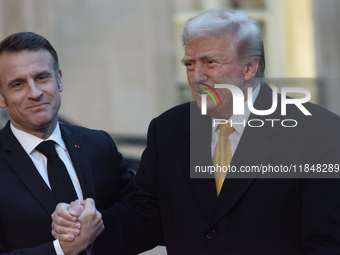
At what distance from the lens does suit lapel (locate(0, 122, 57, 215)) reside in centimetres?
217

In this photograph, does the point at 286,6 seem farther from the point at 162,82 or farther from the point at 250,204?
the point at 250,204

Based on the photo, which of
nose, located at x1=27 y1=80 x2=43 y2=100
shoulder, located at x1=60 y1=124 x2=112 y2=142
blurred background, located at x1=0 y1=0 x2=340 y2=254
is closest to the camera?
nose, located at x1=27 y1=80 x2=43 y2=100

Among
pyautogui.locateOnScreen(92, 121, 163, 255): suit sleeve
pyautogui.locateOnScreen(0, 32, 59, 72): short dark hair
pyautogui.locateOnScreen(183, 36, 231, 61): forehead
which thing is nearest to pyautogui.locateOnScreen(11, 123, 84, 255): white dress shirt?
pyautogui.locateOnScreen(92, 121, 163, 255): suit sleeve

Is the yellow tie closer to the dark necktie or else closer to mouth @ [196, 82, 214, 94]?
mouth @ [196, 82, 214, 94]

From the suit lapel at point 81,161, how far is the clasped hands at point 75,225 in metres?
0.15

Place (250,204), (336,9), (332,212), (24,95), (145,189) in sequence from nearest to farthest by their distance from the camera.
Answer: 1. (332,212)
2. (250,204)
3. (24,95)
4. (145,189)
5. (336,9)

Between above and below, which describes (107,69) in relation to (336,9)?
below

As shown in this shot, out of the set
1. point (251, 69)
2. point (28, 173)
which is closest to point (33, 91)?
point (28, 173)

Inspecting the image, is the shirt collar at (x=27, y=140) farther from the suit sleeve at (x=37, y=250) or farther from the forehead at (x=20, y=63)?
the suit sleeve at (x=37, y=250)

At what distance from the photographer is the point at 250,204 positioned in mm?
2025

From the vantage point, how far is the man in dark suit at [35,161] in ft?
6.95

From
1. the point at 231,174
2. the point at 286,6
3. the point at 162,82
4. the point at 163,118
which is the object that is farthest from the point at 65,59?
the point at 231,174

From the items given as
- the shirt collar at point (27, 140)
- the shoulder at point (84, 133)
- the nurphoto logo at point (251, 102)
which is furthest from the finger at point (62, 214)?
the nurphoto logo at point (251, 102)

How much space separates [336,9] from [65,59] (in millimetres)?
4453
